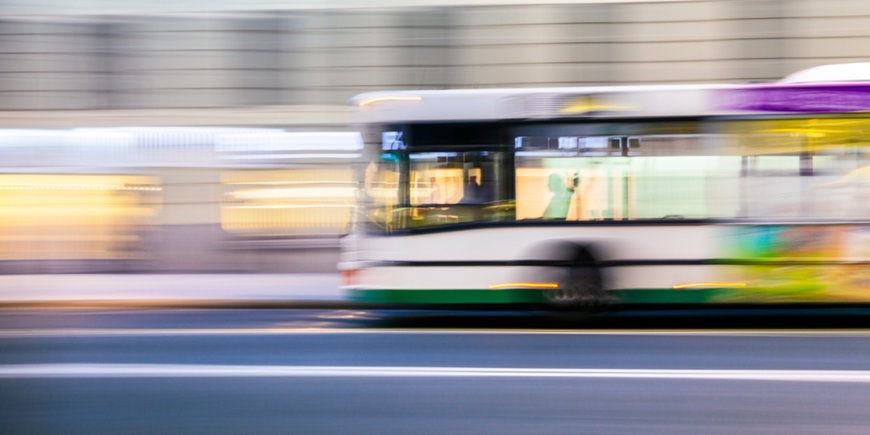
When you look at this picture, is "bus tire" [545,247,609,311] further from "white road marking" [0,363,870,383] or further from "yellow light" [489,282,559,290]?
"white road marking" [0,363,870,383]

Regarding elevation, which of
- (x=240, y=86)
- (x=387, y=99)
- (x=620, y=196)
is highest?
(x=240, y=86)

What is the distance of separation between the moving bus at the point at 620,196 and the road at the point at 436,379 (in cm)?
46

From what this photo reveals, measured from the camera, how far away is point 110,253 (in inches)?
687

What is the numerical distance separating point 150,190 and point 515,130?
1038 centimetres

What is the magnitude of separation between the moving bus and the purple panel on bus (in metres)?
0.01

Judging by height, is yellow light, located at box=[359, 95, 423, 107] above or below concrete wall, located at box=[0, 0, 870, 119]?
below

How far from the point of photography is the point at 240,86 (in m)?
17.4

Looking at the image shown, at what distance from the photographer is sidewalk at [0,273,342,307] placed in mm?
12805

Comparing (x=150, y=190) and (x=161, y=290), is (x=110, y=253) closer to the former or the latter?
(x=150, y=190)

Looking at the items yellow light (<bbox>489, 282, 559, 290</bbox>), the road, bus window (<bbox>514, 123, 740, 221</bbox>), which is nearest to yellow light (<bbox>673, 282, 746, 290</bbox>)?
the road

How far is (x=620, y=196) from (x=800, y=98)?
1.88 metres

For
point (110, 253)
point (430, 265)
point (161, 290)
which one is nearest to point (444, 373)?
point (430, 265)

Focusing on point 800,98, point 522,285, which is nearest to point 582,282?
point 522,285

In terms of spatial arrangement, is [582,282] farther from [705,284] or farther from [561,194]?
[705,284]
